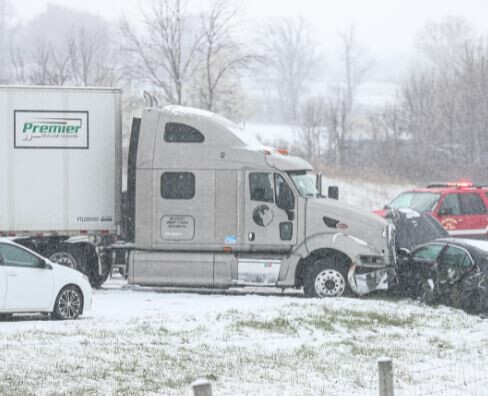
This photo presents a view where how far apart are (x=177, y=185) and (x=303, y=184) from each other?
2383 mm

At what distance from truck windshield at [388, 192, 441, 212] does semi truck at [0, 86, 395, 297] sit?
5.76 m

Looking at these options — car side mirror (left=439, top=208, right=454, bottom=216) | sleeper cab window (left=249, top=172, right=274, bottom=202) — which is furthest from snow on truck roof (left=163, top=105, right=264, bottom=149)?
car side mirror (left=439, top=208, right=454, bottom=216)

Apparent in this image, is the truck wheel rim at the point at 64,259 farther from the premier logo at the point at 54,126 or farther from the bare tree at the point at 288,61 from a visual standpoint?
the bare tree at the point at 288,61

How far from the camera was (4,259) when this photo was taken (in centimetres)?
1619

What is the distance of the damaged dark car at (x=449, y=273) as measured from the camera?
60.5 feet

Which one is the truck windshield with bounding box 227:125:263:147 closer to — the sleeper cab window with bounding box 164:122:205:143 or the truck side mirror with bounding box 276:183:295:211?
the sleeper cab window with bounding box 164:122:205:143

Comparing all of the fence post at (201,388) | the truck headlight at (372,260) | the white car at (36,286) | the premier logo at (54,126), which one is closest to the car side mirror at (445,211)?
the truck headlight at (372,260)

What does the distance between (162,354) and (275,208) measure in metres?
7.69

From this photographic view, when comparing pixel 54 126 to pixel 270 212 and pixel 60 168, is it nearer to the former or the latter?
pixel 60 168

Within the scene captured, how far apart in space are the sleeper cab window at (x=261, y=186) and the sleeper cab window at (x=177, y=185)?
113 centimetres

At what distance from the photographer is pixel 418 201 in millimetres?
26719

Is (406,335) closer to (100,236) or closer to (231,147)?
(231,147)

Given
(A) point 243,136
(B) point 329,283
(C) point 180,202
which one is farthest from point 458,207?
(C) point 180,202

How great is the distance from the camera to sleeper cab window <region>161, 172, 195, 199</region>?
20.8 metres
